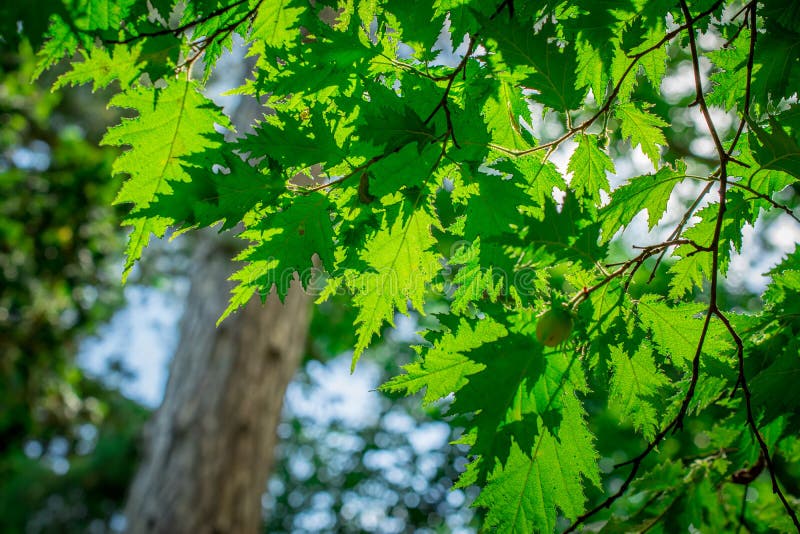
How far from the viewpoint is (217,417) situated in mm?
3070

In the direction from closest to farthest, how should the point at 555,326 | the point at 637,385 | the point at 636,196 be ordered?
the point at 555,326, the point at 637,385, the point at 636,196

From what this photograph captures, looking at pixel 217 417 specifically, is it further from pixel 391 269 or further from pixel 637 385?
pixel 637 385

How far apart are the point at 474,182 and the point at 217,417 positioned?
8.82 feet

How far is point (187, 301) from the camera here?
12.0 ft

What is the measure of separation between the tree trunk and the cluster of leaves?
195 centimetres

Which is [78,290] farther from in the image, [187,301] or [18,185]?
[187,301]

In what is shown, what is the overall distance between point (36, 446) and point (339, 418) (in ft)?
16.8

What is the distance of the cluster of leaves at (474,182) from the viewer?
2.61 ft

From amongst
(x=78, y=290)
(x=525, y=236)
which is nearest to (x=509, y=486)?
(x=525, y=236)

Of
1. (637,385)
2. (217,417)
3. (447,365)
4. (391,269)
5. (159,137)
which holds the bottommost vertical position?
(637,385)

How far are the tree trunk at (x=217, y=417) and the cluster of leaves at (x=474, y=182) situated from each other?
1947mm

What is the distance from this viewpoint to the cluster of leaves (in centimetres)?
80

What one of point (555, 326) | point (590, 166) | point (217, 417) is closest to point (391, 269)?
point (555, 326)

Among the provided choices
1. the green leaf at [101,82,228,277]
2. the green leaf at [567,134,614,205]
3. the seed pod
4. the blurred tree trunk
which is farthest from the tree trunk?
the seed pod
